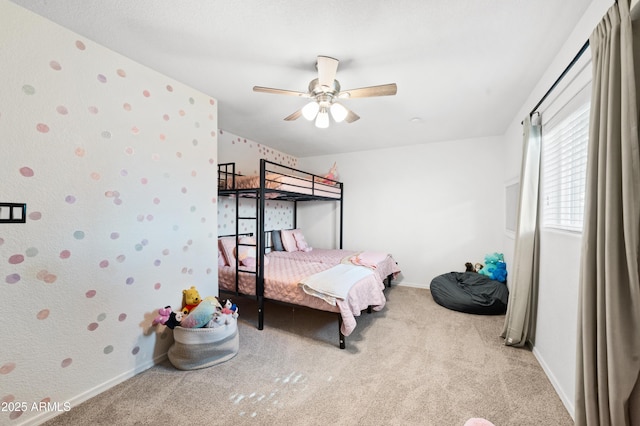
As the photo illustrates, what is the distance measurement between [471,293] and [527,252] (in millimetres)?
1228

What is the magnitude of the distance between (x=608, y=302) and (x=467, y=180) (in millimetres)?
3278

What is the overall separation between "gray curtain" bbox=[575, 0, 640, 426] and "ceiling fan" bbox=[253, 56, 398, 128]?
3.40 feet

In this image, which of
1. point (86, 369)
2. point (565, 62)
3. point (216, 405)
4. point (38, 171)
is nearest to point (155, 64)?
point (38, 171)

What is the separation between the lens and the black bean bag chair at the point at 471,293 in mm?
3051

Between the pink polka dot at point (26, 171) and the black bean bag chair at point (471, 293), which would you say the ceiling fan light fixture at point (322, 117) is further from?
the black bean bag chair at point (471, 293)

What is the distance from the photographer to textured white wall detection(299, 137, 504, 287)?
3873 mm

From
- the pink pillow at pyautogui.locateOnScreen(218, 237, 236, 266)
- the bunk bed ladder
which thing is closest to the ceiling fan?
the bunk bed ladder

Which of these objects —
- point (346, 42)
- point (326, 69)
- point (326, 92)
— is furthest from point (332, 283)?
point (346, 42)

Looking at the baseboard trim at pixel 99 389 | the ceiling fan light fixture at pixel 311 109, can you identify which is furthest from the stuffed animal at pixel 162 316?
the ceiling fan light fixture at pixel 311 109

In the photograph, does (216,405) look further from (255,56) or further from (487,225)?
(487,225)

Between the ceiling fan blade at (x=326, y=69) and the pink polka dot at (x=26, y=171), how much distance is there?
183 cm

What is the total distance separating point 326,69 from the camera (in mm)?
1814

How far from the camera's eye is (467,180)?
398cm

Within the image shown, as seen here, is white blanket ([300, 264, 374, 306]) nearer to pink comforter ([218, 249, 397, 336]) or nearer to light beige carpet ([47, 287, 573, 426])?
pink comforter ([218, 249, 397, 336])
